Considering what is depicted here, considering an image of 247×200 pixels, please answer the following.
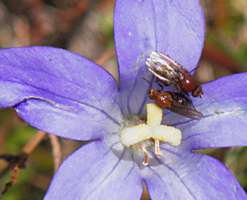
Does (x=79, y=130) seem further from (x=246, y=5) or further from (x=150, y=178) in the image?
(x=246, y=5)

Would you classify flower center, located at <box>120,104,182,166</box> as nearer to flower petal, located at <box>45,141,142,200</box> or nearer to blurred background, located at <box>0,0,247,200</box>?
flower petal, located at <box>45,141,142,200</box>

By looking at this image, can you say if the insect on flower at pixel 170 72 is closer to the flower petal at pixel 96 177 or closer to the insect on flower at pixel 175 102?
the insect on flower at pixel 175 102

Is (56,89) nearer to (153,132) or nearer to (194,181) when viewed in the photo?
(153,132)

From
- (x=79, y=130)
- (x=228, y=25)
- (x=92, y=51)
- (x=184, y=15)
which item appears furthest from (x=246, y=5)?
(x=79, y=130)

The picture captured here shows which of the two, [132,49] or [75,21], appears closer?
[132,49]

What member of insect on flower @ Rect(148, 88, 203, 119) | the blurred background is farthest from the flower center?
the blurred background
